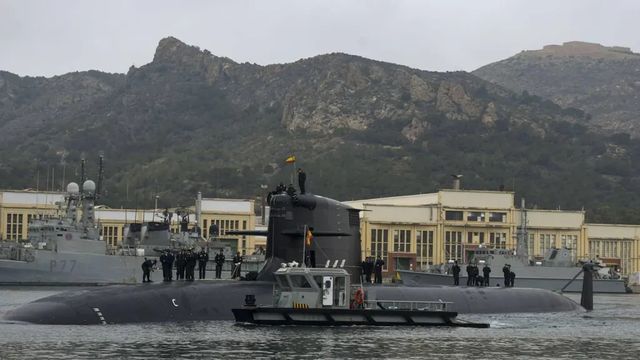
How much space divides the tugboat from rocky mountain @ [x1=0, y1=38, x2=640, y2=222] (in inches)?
3805

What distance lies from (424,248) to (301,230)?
6118cm

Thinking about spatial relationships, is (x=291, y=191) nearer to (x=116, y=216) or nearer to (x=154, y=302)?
(x=154, y=302)

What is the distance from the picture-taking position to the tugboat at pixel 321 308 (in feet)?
103

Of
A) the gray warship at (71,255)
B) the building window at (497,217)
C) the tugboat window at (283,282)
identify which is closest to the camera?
the tugboat window at (283,282)

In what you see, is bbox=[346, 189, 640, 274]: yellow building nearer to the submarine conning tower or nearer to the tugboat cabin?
the submarine conning tower

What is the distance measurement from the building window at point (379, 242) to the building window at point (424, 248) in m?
2.47

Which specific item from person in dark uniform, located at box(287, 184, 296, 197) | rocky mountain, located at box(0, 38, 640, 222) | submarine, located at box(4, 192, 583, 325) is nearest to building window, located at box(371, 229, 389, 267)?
rocky mountain, located at box(0, 38, 640, 222)

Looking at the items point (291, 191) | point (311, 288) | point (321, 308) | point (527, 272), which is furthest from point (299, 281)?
point (527, 272)

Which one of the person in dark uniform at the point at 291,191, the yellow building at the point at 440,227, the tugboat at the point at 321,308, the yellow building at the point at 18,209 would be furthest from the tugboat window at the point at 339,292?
the yellow building at the point at 18,209

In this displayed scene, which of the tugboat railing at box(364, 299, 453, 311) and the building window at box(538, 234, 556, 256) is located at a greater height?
the building window at box(538, 234, 556, 256)

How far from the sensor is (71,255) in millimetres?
71062

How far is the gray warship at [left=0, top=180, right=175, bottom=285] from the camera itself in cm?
7056

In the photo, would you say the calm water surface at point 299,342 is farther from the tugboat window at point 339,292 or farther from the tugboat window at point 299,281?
the tugboat window at point 299,281

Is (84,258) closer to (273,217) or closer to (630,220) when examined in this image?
(273,217)
